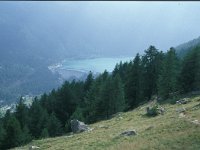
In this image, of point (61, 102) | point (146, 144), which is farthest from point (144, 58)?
point (146, 144)

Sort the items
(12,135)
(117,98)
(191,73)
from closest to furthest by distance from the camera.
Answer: (12,135)
(191,73)
(117,98)

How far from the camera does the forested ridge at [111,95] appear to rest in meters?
67.1

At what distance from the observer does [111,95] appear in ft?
233

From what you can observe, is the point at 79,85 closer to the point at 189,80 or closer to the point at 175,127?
the point at 189,80

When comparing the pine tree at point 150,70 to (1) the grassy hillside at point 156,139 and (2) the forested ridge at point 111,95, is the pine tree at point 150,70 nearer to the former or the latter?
(2) the forested ridge at point 111,95

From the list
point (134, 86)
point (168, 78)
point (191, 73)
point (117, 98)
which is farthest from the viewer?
point (134, 86)

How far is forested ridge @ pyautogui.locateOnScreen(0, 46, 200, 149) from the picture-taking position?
2640 inches

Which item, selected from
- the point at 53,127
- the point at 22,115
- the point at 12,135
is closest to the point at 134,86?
the point at 53,127

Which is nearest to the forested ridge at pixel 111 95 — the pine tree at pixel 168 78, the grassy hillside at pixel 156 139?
the pine tree at pixel 168 78

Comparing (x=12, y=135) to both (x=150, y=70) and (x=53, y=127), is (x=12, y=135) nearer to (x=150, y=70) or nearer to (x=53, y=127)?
(x=53, y=127)

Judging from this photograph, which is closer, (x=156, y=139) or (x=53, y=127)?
(x=156, y=139)

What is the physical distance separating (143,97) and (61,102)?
67.3ft

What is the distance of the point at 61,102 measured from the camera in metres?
89.3

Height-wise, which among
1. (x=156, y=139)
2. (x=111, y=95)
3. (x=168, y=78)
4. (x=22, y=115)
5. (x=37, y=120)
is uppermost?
(x=168, y=78)
